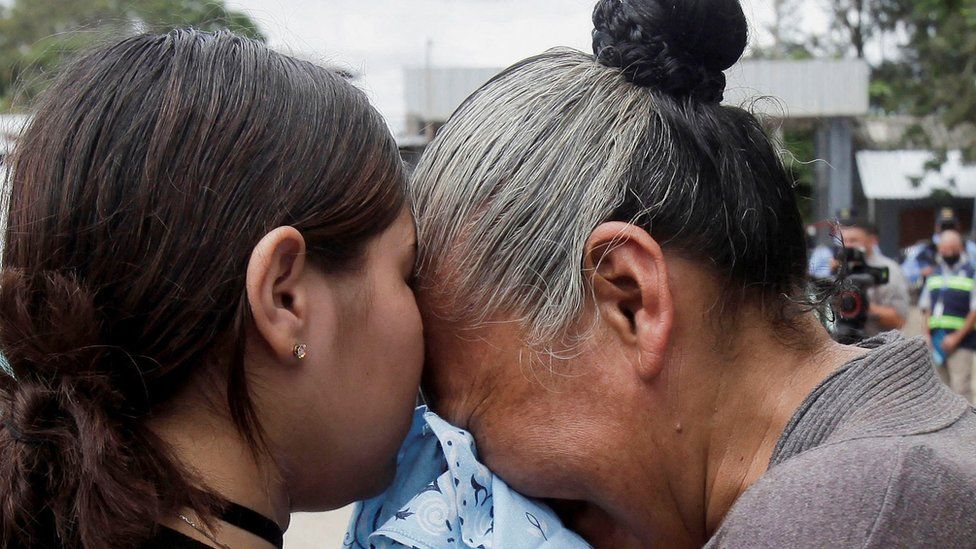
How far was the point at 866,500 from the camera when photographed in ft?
3.92

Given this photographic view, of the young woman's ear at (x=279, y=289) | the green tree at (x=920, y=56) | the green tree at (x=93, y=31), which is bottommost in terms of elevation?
the green tree at (x=920, y=56)

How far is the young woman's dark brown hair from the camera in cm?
130

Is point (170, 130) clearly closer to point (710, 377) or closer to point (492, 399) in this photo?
point (492, 399)

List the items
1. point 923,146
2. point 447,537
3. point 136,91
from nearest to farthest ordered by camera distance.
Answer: point 136,91 → point 447,537 → point 923,146

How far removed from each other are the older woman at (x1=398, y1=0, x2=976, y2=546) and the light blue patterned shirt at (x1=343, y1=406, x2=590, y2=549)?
6cm

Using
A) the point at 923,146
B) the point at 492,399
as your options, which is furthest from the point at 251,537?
the point at 923,146

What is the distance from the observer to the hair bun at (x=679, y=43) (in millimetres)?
1653

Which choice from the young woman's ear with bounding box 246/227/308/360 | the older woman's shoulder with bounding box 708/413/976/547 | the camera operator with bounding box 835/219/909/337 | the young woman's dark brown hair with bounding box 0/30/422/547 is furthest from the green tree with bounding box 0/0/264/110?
the camera operator with bounding box 835/219/909/337

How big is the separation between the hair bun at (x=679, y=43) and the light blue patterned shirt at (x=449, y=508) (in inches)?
31.0

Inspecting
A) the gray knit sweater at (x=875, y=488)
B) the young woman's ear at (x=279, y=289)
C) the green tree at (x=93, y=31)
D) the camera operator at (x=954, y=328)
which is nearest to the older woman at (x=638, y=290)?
the gray knit sweater at (x=875, y=488)

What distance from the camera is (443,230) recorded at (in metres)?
1.71

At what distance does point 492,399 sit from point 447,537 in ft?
0.92

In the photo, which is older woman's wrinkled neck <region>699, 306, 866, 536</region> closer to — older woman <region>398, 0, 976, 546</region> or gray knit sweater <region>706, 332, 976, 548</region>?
older woman <region>398, 0, 976, 546</region>

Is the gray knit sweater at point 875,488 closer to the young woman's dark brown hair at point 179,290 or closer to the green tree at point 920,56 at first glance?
the young woman's dark brown hair at point 179,290
